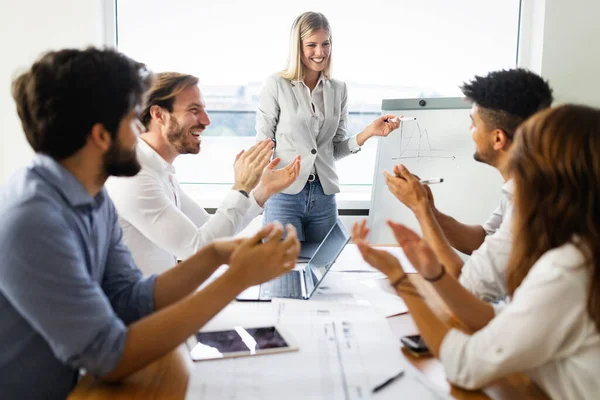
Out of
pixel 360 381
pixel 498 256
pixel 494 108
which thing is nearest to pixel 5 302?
pixel 360 381

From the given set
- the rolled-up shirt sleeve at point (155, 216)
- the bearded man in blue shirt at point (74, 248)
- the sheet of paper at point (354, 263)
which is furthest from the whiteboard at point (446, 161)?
the bearded man in blue shirt at point (74, 248)

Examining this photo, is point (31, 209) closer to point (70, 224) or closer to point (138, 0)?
point (70, 224)

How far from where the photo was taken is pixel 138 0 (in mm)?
3227

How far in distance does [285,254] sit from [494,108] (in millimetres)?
959

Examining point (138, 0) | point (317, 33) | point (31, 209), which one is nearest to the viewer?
point (31, 209)

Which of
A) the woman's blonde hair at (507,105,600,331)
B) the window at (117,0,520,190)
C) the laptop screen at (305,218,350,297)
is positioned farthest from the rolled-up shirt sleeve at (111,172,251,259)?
the window at (117,0,520,190)

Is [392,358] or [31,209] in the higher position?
[31,209]

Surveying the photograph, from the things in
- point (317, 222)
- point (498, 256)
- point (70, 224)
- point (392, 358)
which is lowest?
point (317, 222)

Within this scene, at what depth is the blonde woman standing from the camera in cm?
272

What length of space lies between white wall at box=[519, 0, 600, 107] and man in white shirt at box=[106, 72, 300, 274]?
5.86 feet

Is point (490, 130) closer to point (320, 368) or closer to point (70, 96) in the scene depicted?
point (320, 368)

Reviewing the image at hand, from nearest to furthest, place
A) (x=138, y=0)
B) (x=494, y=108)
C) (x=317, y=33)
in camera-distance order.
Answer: (x=494, y=108), (x=317, y=33), (x=138, y=0)

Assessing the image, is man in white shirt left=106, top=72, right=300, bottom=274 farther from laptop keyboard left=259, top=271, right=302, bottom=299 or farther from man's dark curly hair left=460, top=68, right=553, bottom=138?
man's dark curly hair left=460, top=68, right=553, bottom=138

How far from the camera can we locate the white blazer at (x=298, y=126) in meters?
2.74
